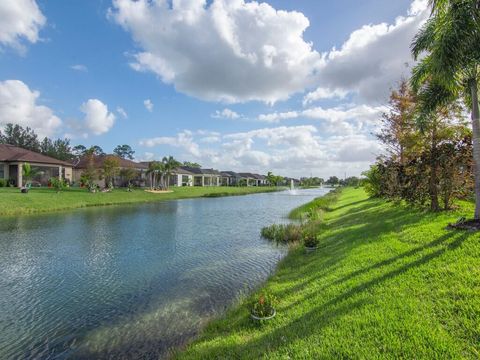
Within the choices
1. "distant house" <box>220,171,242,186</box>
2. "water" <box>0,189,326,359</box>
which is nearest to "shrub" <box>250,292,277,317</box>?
"water" <box>0,189,326,359</box>

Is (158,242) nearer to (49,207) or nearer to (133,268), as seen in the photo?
(133,268)

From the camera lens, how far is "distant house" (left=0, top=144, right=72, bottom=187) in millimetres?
40500

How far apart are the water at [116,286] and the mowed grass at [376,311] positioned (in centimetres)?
162

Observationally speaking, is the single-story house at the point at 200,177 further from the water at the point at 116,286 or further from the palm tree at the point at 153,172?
the water at the point at 116,286

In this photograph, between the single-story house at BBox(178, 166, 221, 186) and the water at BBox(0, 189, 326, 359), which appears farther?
the single-story house at BBox(178, 166, 221, 186)

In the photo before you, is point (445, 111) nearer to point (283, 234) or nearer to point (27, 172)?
point (283, 234)

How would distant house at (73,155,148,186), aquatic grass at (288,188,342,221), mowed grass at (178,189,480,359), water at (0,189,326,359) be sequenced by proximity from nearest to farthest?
mowed grass at (178,189,480,359), water at (0,189,326,359), aquatic grass at (288,188,342,221), distant house at (73,155,148,186)

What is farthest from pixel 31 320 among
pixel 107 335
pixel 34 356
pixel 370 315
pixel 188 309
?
pixel 370 315

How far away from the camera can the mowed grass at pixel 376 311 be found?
13.9 ft

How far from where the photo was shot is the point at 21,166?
3978 centimetres

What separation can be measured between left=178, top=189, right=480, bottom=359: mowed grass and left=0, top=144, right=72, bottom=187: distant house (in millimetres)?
45756

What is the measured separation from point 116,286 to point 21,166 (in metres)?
41.2

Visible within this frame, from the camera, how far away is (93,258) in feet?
42.9

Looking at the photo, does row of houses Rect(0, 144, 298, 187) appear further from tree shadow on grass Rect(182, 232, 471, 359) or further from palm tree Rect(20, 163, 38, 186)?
tree shadow on grass Rect(182, 232, 471, 359)
